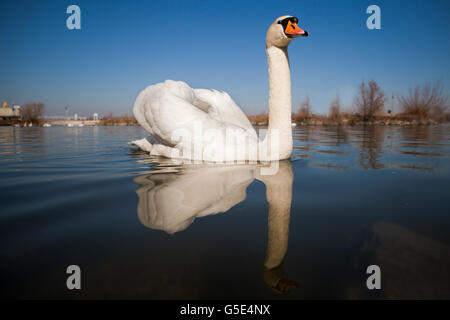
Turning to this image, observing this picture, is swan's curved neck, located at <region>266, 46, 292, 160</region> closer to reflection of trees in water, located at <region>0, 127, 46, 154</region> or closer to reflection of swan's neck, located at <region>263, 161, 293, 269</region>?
reflection of swan's neck, located at <region>263, 161, 293, 269</region>

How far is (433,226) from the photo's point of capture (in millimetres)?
2145

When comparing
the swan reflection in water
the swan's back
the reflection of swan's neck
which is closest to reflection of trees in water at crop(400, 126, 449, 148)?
the swan's back

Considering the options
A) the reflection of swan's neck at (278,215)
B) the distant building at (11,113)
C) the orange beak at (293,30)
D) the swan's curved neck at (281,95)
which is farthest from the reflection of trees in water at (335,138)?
the distant building at (11,113)

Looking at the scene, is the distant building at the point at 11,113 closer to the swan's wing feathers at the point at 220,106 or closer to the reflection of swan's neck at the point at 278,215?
the swan's wing feathers at the point at 220,106

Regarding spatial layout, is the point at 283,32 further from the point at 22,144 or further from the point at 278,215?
the point at 22,144

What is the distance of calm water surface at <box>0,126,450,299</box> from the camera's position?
141 centimetres

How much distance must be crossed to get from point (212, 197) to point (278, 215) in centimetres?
85

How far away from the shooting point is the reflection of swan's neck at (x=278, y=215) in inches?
68.2

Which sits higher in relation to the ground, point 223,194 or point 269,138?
point 269,138

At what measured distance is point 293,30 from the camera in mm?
4516

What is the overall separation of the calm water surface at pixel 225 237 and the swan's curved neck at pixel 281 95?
1386mm

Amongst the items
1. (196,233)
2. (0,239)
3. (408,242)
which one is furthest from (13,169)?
(408,242)
